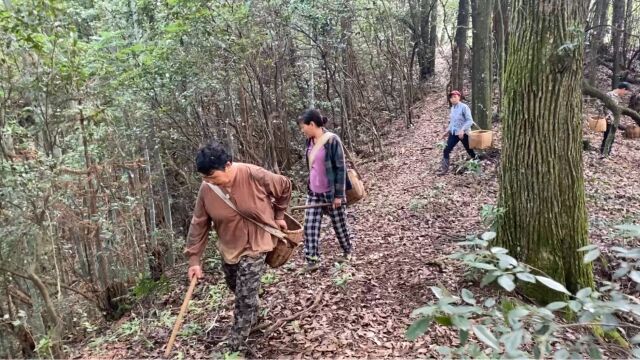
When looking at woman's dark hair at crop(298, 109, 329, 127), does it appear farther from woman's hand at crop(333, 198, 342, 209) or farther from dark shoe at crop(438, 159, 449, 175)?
dark shoe at crop(438, 159, 449, 175)

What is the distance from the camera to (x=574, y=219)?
179 inches

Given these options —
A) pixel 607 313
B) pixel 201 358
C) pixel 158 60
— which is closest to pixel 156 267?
pixel 158 60

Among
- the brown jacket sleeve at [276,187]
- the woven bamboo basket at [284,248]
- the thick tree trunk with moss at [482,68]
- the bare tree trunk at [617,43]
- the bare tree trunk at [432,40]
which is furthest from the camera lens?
the bare tree trunk at [432,40]

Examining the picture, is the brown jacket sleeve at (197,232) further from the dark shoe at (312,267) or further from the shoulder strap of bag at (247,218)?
the dark shoe at (312,267)

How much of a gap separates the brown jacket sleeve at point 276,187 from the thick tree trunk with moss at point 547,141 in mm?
2324

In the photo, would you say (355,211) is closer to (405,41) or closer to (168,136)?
(168,136)

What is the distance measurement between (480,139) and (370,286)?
5.11 metres

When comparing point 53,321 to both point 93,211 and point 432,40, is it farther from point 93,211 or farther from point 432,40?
point 432,40

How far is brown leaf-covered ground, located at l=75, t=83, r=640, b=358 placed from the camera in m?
4.39

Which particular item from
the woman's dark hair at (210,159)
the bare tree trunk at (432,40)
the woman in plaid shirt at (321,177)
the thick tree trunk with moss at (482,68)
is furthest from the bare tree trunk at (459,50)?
the woman's dark hair at (210,159)

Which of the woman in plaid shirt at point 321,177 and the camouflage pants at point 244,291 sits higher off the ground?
the woman in plaid shirt at point 321,177

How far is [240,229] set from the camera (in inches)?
160

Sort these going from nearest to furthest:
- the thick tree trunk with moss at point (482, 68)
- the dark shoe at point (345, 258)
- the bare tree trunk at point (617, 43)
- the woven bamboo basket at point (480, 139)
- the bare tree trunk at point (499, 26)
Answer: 1. the dark shoe at point (345, 258)
2. the woven bamboo basket at point (480, 139)
3. the thick tree trunk with moss at point (482, 68)
4. the bare tree trunk at point (499, 26)
5. the bare tree trunk at point (617, 43)

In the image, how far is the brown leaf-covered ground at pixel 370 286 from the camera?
14.4 ft
